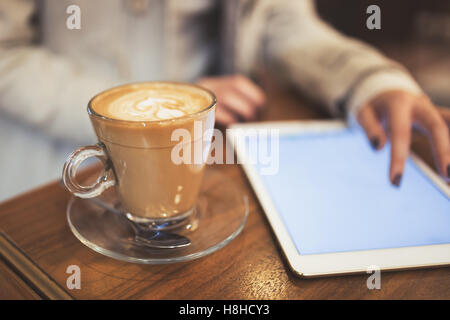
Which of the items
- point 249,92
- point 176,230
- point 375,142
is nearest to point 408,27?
point 249,92

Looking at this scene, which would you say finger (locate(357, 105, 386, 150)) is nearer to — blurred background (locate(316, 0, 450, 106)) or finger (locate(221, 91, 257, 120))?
finger (locate(221, 91, 257, 120))

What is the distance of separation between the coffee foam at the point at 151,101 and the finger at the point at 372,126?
255mm

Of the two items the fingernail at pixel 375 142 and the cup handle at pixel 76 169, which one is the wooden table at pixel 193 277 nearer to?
the cup handle at pixel 76 169

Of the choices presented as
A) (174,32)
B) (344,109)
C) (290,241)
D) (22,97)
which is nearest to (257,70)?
(174,32)

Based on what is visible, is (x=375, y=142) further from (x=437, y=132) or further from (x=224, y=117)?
(x=224, y=117)

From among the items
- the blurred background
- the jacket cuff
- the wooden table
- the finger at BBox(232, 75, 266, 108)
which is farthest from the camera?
the blurred background

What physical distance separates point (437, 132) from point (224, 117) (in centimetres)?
32

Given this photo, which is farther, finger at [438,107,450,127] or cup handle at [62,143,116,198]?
finger at [438,107,450,127]

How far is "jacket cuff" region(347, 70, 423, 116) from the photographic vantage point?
1.81ft

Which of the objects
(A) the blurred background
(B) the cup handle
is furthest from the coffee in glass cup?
(A) the blurred background

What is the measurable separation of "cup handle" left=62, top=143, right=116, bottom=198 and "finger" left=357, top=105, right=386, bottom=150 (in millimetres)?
351

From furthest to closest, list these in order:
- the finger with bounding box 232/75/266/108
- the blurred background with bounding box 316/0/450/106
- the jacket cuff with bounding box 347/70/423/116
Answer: the blurred background with bounding box 316/0/450/106 < the finger with bounding box 232/75/266/108 < the jacket cuff with bounding box 347/70/423/116
